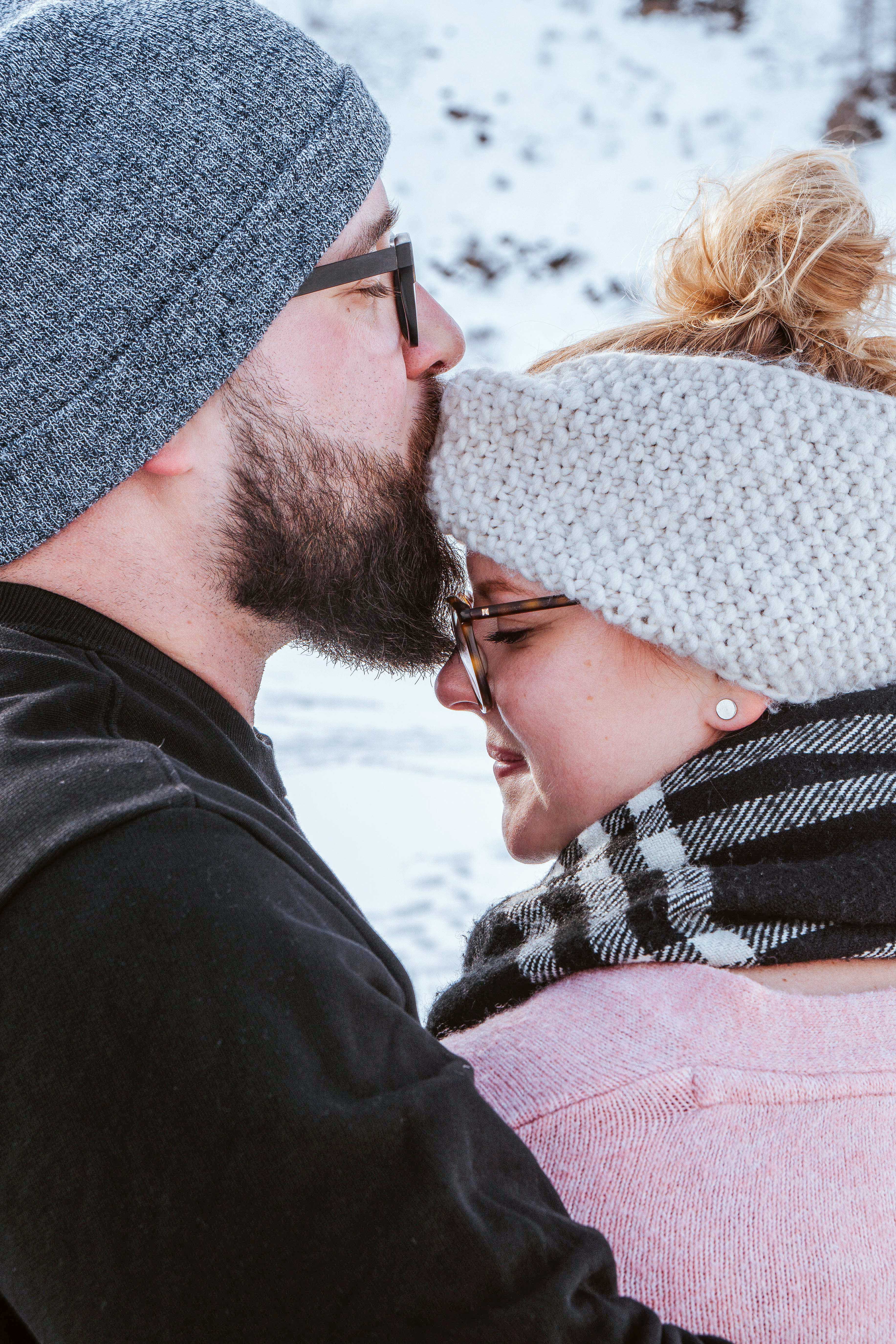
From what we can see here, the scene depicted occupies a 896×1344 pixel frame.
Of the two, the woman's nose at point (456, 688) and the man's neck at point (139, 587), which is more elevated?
the man's neck at point (139, 587)

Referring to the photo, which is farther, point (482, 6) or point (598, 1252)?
point (482, 6)

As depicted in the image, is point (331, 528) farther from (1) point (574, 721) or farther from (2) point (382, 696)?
(2) point (382, 696)

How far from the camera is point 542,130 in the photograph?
243 cm

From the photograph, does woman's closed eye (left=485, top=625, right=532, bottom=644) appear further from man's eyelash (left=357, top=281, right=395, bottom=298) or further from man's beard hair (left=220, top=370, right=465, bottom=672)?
man's eyelash (left=357, top=281, right=395, bottom=298)

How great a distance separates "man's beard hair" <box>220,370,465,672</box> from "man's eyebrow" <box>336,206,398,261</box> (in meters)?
0.17

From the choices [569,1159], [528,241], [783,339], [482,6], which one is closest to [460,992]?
[569,1159]

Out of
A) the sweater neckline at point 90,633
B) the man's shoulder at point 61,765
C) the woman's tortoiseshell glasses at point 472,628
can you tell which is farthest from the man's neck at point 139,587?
the woman's tortoiseshell glasses at point 472,628

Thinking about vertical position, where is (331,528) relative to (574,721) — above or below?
above

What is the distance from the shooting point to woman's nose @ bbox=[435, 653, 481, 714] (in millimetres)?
1277

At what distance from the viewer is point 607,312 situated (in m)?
2.13

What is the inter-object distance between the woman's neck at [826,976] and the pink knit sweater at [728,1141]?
0.7 inches

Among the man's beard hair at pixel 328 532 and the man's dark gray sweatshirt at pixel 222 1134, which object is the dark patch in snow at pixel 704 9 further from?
the man's dark gray sweatshirt at pixel 222 1134

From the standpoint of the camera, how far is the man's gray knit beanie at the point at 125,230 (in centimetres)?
96

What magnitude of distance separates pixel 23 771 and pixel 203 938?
7.4 inches
